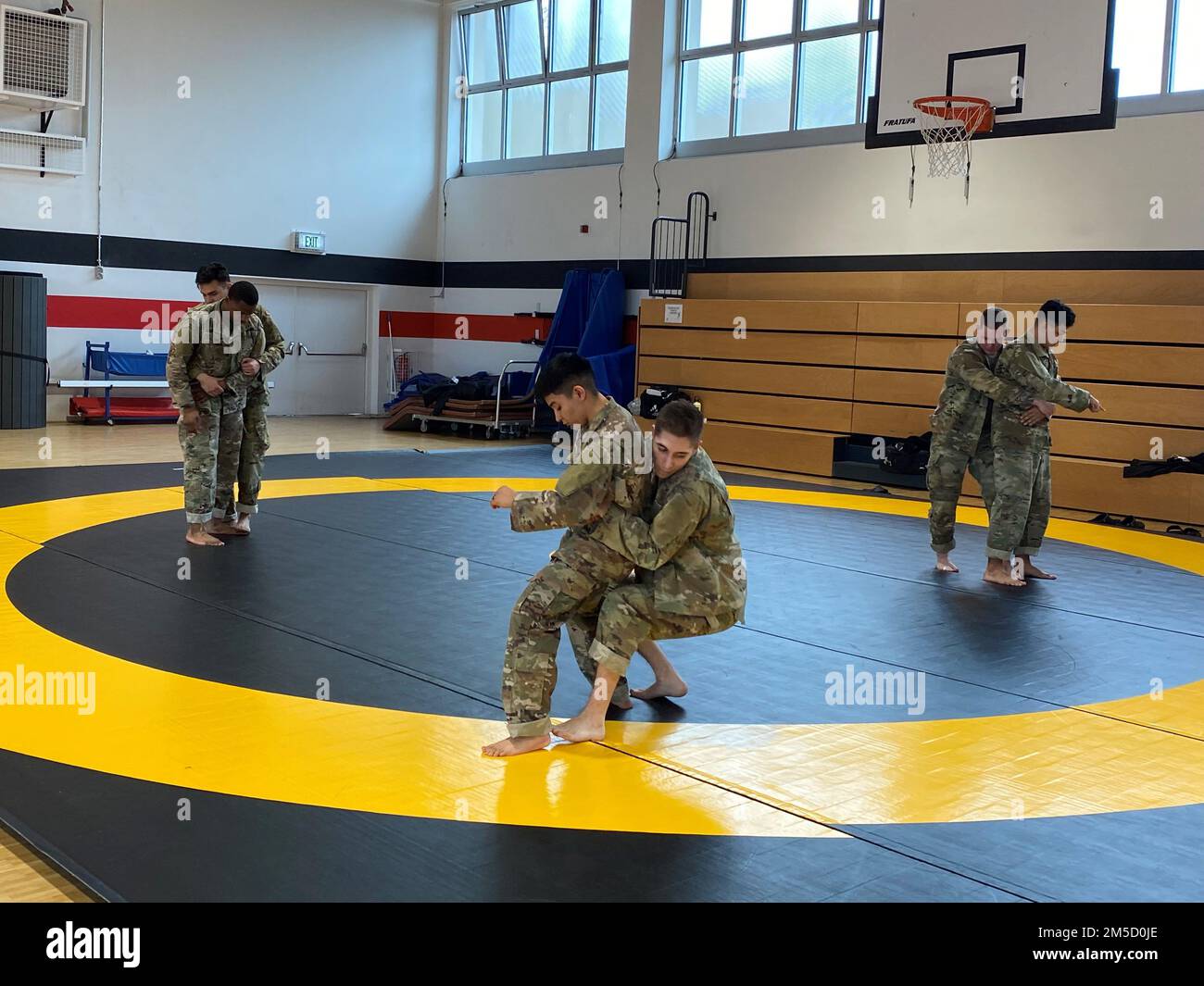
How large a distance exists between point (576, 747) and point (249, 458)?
4.33 meters

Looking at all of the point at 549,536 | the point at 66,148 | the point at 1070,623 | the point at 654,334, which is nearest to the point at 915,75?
the point at 654,334

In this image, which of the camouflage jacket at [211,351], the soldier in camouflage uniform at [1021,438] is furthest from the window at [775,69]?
the camouflage jacket at [211,351]

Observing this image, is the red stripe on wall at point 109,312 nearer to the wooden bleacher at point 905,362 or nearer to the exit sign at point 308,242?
the exit sign at point 308,242

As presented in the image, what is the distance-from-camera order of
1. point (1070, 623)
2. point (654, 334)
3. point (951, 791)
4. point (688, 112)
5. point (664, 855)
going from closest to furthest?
point (664, 855) < point (951, 791) < point (1070, 623) < point (654, 334) < point (688, 112)

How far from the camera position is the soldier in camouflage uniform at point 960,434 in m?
6.96

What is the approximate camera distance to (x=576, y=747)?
12.6 ft

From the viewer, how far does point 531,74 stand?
17.2 meters

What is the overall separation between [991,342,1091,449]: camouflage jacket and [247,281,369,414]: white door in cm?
1216

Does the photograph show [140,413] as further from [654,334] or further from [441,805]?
[441,805]

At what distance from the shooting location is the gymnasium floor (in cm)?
297

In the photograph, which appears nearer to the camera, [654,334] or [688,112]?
[654,334]

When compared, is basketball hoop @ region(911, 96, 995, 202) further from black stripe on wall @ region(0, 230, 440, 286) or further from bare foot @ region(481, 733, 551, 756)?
black stripe on wall @ region(0, 230, 440, 286)

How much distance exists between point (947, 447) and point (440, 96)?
13.5m

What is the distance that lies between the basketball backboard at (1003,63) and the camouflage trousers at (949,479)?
3.86m
